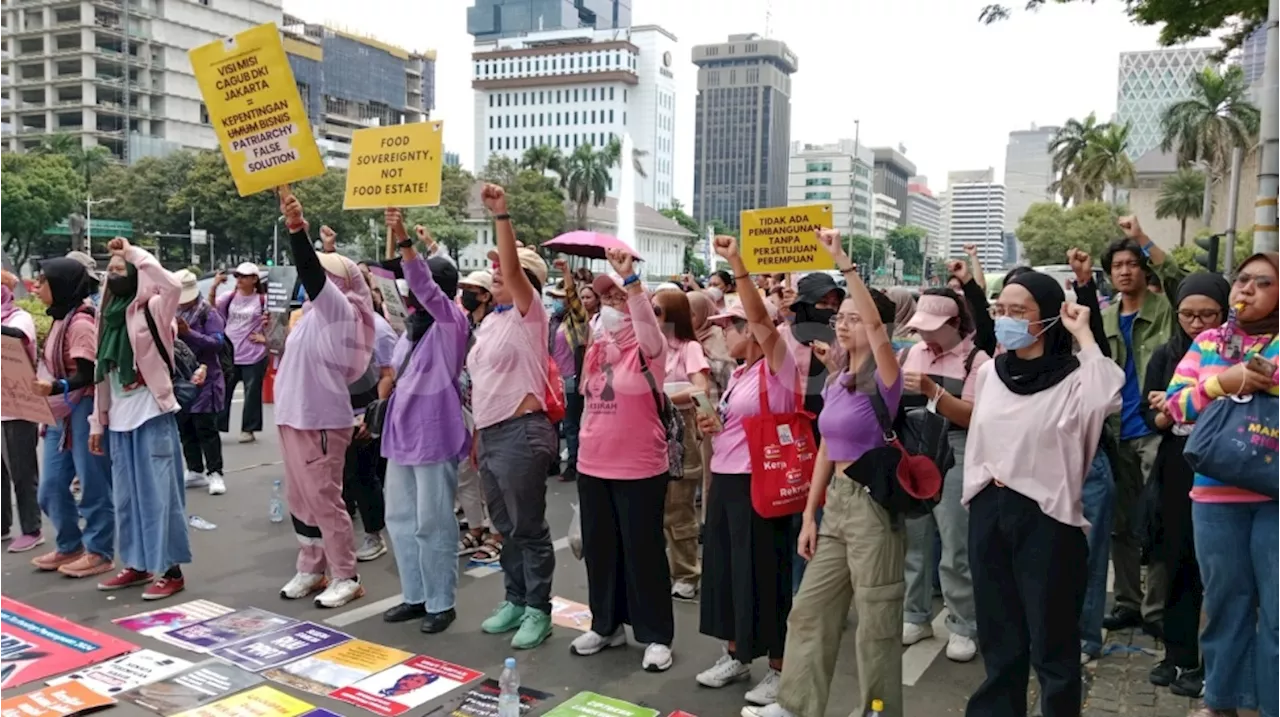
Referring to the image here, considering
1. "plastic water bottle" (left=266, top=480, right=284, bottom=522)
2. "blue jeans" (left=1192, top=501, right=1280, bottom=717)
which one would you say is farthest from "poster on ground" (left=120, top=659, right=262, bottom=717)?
"blue jeans" (left=1192, top=501, right=1280, bottom=717)

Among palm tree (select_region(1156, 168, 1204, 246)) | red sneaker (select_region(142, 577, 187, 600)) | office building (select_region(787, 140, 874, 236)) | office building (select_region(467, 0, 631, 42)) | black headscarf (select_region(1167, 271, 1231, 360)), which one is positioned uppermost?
office building (select_region(467, 0, 631, 42))

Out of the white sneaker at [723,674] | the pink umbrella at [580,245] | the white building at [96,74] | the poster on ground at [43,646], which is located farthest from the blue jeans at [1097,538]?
the white building at [96,74]

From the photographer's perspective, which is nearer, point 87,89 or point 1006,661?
point 1006,661

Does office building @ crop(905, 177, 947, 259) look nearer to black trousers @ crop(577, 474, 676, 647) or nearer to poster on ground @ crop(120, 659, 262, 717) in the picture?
black trousers @ crop(577, 474, 676, 647)

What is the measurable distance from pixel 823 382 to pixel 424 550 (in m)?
2.23

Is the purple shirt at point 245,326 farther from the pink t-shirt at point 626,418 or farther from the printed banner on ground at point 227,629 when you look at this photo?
the pink t-shirt at point 626,418

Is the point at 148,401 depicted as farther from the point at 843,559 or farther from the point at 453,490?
the point at 843,559

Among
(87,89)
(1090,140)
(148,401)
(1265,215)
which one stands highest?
(87,89)

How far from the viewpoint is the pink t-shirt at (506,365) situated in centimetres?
456

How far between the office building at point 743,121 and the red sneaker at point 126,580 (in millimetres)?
123442

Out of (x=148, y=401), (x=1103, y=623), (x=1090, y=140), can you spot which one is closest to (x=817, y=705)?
(x=1103, y=623)

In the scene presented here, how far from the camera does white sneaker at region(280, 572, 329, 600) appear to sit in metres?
5.34

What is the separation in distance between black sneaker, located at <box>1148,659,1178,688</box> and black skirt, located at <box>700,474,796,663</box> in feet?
5.53

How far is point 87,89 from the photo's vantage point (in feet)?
241
